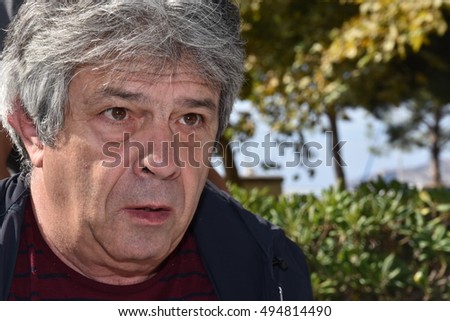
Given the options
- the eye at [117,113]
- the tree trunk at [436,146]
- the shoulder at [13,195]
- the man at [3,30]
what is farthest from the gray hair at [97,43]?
the tree trunk at [436,146]

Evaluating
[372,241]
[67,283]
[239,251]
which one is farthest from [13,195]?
[372,241]

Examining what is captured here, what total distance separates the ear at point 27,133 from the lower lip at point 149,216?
29 cm

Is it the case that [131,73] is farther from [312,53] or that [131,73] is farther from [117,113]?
[312,53]

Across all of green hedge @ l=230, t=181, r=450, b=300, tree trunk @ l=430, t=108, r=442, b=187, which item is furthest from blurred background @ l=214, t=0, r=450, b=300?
tree trunk @ l=430, t=108, r=442, b=187

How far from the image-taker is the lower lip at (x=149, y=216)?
1.84 meters

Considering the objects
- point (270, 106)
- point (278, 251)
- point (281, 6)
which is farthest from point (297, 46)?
point (278, 251)

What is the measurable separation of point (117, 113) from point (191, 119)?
0.20 metres

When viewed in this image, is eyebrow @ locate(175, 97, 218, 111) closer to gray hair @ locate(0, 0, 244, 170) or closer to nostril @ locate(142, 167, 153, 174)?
gray hair @ locate(0, 0, 244, 170)

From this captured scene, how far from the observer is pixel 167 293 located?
206 centimetres

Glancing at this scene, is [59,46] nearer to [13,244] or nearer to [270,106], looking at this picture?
[13,244]

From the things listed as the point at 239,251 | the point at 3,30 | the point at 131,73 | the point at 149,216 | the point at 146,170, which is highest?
the point at 3,30

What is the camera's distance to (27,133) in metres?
2.00

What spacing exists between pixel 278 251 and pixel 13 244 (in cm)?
72

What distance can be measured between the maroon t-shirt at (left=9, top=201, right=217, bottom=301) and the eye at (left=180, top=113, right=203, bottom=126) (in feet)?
1.30
